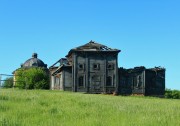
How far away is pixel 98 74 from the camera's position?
68.7 meters

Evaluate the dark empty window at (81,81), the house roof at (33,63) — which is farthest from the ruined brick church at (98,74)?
the house roof at (33,63)

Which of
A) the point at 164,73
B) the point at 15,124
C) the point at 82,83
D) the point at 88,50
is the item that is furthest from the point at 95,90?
the point at 15,124

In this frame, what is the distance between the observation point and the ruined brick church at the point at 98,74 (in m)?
68.1

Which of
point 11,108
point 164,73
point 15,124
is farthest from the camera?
point 164,73

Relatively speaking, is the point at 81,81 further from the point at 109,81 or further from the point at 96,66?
the point at 109,81

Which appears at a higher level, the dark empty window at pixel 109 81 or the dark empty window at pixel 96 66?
the dark empty window at pixel 96 66

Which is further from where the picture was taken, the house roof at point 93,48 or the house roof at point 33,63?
the house roof at point 33,63

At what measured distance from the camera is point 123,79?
7031cm

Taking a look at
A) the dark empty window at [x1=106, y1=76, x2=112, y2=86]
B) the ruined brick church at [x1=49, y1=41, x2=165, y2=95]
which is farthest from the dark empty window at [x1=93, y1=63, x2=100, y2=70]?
the dark empty window at [x1=106, y1=76, x2=112, y2=86]

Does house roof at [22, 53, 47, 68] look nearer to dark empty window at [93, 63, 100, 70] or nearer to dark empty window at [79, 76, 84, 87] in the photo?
dark empty window at [79, 76, 84, 87]

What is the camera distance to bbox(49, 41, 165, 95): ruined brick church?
68.1 meters

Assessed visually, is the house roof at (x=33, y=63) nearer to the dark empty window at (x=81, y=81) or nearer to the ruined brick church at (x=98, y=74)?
the ruined brick church at (x=98, y=74)

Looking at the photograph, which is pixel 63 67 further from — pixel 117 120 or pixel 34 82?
pixel 117 120

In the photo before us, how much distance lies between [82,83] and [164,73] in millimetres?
14658
